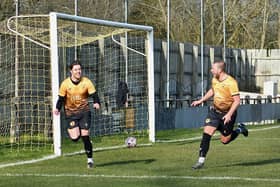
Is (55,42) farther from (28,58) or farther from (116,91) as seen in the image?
(116,91)

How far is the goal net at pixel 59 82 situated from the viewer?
67.5ft

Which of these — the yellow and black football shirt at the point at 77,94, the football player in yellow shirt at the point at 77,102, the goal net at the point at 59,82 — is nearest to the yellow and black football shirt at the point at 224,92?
the football player in yellow shirt at the point at 77,102

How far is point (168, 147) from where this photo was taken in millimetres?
19938

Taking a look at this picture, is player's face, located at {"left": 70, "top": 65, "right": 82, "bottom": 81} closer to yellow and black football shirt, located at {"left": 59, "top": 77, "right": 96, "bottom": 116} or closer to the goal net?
yellow and black football shirt, located at {"left": 59, "top": 77, "right": 96, "bottom": 116}

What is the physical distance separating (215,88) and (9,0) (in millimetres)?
12366

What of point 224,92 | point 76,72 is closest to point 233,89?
point 224,92

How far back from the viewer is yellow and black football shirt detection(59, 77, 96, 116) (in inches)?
A: 595

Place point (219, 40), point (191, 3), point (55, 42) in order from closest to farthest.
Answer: point (55, 42)
point (191, 3)
point (219, 40)

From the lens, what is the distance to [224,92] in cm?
1446

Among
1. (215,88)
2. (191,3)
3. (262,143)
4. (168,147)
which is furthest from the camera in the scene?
(191,3)

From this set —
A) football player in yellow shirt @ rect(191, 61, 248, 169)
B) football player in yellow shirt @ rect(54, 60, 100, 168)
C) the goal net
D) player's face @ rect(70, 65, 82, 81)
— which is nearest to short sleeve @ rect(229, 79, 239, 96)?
football player in yellow shirt @ rect(191, 61, 248, 169)

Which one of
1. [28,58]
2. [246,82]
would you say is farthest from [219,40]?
[28,58]

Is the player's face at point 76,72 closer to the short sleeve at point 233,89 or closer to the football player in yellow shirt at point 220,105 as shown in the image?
the football player in yellow shirt at point 220,105

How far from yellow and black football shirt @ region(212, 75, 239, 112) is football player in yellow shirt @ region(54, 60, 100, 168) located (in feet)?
7.24
